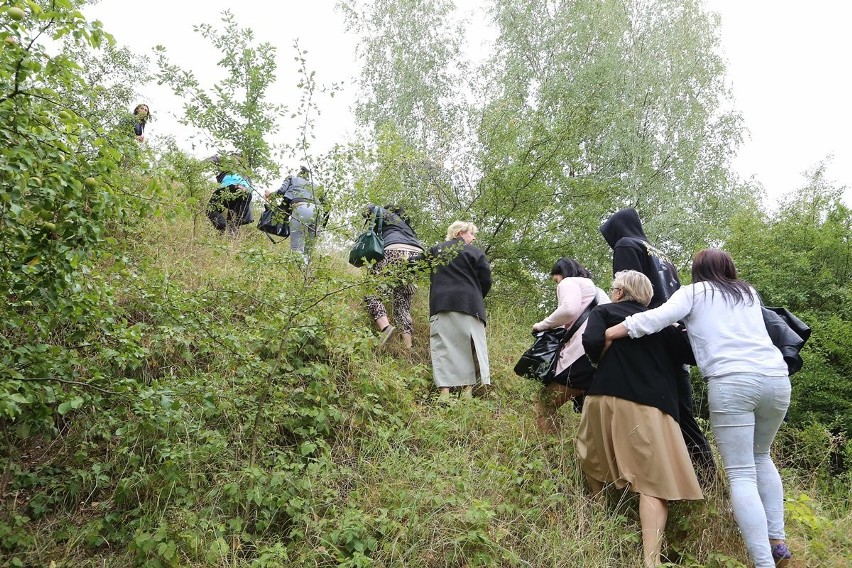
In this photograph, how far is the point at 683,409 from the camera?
4387 mm

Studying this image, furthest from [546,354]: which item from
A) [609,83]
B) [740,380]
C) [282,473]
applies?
[609,83]

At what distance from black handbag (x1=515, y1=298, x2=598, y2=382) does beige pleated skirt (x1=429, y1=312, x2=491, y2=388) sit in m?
0.86

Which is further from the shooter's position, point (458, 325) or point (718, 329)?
point (458, 325)

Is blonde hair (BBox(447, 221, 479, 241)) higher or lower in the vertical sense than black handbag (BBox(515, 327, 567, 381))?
higher

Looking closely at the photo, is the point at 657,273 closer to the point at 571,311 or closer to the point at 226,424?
the point at 571,311

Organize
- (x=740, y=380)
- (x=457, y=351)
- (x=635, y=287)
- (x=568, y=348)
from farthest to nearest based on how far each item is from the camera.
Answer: (x=457, y=351)
(x=568, y=348)
(x=635, y=287)
(x=740, y=380)

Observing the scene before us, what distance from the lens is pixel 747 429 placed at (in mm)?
3553

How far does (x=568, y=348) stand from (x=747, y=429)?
4.96 ft

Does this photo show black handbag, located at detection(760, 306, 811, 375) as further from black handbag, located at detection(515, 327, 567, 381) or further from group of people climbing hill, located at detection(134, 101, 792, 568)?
black handbag, located at detection(515, 327, 567, 381)

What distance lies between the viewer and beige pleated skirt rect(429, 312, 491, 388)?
5766mm

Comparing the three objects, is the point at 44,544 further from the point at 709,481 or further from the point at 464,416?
the point at 709,481

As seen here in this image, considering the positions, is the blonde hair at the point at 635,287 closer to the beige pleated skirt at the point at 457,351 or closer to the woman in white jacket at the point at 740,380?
the woman in white jacket at the point at 740,380

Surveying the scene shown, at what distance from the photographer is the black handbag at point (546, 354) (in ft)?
16.0

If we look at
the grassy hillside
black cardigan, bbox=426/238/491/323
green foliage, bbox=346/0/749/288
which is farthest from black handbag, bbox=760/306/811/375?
green foliage, bbox=346/0/749/288
